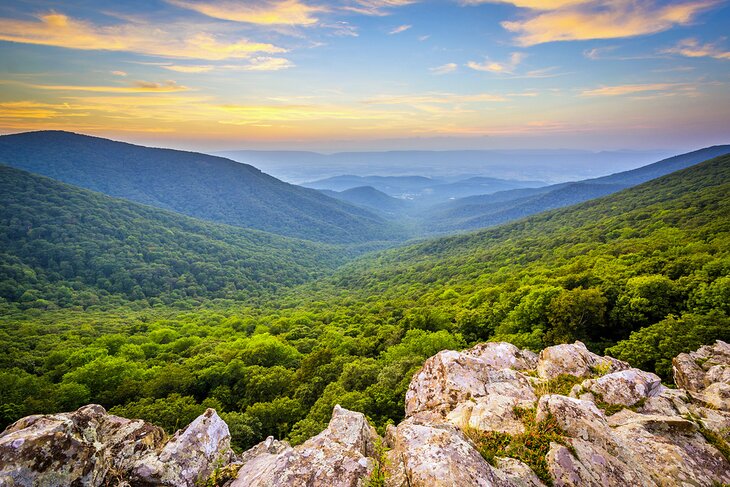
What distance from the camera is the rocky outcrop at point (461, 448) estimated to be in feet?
34.4

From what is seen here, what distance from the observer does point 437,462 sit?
1024 cm

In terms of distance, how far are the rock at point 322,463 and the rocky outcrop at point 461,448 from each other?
0.14 ft

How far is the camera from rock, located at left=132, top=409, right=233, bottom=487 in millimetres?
12984

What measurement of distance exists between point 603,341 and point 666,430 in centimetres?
2639

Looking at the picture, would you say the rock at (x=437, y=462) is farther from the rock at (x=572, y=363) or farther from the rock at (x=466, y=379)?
the rock at (x=572, y=363)

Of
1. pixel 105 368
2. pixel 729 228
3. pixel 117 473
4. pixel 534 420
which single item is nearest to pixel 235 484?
pixel 117 473

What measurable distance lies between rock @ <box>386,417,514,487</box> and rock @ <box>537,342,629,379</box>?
13.8 meters

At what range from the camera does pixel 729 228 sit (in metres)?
60.3

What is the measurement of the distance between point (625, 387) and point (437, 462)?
13.4m

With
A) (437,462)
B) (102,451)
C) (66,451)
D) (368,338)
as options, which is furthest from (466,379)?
(368,338)

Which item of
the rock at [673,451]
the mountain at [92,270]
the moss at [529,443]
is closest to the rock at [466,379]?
the moss at [529,443]

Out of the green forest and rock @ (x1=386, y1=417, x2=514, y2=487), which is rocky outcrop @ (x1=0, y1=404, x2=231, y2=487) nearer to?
rock @ (x1=386, y1=417, x2=514, y2=487)

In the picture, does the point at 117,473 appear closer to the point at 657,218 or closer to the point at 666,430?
the point at 666,430

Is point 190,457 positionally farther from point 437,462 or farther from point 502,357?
point 502,357
